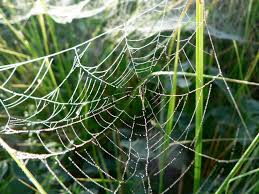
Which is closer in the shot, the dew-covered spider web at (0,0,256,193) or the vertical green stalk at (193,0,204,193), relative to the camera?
the vertical green stalk at (193,0,204,193)

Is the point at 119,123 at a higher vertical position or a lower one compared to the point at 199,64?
lower

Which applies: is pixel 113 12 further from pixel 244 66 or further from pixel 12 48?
pixel 244 66

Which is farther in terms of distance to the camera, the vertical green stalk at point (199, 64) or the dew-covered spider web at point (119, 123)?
the dew-covered spider web at point (119, 123)

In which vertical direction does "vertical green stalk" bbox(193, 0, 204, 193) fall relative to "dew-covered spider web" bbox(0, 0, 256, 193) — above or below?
above

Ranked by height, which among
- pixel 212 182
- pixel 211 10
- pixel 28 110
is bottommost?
pixel 212 182

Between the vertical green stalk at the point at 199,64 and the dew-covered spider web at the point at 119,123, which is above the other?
the vertical green stalk at the point at 199,64

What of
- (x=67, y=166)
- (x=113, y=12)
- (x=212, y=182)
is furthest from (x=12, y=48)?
(x=212, y=182)

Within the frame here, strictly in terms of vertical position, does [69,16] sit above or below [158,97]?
above

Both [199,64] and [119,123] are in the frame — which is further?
[119,123]
